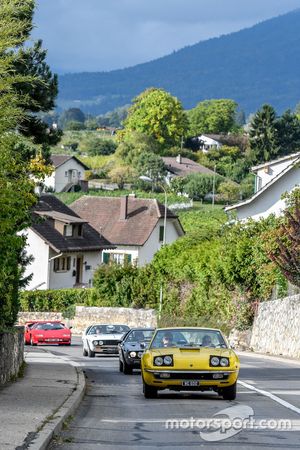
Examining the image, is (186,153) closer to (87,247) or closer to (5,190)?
(87,247)

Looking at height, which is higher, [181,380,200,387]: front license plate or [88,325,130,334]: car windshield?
[88,325,130,334]: car windshield

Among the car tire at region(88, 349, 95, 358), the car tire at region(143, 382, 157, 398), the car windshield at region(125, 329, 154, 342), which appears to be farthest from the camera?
the car tire at region(88, 349, 95, 358)

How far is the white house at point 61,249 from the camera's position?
86.4m

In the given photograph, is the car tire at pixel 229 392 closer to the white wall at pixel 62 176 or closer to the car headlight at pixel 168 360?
the car headlight at pixel 168 360

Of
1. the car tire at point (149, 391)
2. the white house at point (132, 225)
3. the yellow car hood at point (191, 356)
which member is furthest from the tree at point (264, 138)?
the car tire at point (149, 391)

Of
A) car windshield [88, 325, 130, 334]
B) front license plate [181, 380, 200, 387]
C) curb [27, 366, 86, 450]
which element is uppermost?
car windshield [88, 325, 130, 334]

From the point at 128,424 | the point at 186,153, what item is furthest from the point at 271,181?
the point at 186,153

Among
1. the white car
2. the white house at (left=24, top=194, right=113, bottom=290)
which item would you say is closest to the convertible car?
the white car

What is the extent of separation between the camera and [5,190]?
21.9 m

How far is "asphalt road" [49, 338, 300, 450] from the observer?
15945mm

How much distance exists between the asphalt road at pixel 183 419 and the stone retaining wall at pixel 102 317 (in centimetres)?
4008

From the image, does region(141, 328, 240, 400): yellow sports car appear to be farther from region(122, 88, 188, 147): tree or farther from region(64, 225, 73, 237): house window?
region(122, 88, 188, 147): tree

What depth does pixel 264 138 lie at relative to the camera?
513 feet

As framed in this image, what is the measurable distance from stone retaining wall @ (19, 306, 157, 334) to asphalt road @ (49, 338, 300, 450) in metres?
40.1
